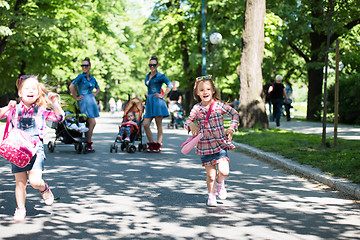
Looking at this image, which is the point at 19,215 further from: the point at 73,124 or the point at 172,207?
the point at 73,124

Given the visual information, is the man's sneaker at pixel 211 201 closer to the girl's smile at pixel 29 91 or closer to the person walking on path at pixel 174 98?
the girl's smile at pixel 29 91

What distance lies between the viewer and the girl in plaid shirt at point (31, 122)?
546 cm

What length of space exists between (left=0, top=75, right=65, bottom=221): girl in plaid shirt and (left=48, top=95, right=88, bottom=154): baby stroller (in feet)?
19.6

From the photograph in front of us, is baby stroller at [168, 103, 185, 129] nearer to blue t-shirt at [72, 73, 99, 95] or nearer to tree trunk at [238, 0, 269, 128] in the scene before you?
tree trunk at [238, 0, 269, 128]

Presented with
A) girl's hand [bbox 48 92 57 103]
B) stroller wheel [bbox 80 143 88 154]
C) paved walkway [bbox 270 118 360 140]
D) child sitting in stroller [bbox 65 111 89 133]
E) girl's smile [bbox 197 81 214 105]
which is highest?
girl's smile [bbox 197 81 214 105]

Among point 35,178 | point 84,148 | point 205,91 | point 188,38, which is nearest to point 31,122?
Result: point 35,178

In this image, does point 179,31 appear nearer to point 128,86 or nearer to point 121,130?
point 121,130

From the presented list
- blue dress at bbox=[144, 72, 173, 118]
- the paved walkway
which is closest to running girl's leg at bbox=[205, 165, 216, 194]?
blue dress at bbox=[144, 72, 173, 118]

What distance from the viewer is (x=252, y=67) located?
1786cm

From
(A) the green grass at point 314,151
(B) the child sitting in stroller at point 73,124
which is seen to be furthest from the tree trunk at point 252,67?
(B) the child sitting in stroller at point 73,124

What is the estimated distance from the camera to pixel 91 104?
40.3 ft

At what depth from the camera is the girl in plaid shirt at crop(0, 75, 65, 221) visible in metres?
5.46

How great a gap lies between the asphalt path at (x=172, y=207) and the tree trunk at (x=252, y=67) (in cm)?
834

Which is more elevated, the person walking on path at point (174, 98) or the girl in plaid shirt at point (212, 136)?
the person walking on path at point (174, 98)
